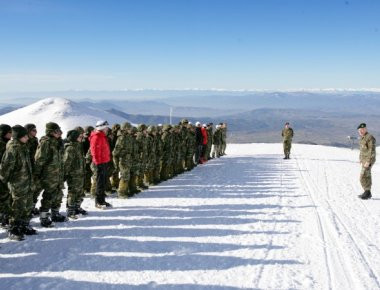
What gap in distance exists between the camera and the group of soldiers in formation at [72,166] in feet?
25.3

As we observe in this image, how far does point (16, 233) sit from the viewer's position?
7.69m

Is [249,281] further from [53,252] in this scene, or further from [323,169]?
[323,169]

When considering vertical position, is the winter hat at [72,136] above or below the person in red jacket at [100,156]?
above

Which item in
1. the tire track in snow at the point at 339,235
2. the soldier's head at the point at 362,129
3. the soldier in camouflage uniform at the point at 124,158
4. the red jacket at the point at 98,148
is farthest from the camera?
the soldier's head at the point at 362,129

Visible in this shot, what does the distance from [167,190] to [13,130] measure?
6693mm

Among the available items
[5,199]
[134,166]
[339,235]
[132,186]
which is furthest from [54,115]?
[339,235]

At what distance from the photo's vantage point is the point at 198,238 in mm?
8055

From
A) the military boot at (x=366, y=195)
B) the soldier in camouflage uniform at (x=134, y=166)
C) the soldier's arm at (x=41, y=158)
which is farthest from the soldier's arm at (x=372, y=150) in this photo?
the soldier's arm at (x=41, y=158)

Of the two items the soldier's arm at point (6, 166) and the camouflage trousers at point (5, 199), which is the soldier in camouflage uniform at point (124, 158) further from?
the soldier's arm at point (6, 166)

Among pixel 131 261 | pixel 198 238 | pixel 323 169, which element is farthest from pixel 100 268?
pixel 323 169

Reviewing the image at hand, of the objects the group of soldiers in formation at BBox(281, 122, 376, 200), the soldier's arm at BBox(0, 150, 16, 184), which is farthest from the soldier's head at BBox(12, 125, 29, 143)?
the group of soldiers in formation at BBox(281, 122, 376, 200)

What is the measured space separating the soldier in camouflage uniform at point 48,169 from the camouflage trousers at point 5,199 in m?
0.69

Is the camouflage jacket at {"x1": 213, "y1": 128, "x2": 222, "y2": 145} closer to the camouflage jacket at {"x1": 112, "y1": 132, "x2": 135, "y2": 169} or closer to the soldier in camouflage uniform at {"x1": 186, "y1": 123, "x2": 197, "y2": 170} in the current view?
the soldier in camouflage uniform at {"x1": 186, "y1": 123, "x2": 197, "y2": 170}

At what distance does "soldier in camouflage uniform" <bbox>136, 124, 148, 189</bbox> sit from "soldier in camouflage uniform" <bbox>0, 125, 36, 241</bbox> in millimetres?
5368
